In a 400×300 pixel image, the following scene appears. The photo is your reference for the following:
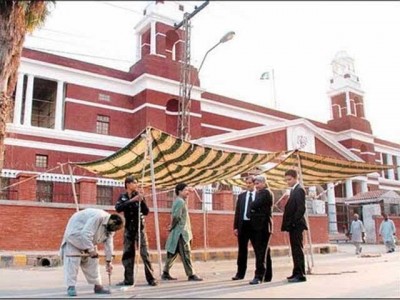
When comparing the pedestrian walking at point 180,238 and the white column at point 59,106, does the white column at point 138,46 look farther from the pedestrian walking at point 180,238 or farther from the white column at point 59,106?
the pedestrian walking at point 180,238

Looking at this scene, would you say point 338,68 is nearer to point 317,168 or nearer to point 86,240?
point 317,168

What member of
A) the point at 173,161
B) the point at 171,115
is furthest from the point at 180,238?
the point at 171,115

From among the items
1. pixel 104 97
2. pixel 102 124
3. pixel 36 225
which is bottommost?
pixel 36 225

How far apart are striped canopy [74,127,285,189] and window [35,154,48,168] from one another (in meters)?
14.0

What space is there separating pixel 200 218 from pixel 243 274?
27.5 feet

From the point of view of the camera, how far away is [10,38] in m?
8.30

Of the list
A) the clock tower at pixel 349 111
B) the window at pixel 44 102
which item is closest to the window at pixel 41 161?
the window at pixel 44 102

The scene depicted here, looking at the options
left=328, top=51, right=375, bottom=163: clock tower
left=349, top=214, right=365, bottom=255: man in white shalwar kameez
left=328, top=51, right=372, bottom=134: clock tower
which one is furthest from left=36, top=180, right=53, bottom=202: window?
left=328, top=51, right=372, bottom=134: clock tower

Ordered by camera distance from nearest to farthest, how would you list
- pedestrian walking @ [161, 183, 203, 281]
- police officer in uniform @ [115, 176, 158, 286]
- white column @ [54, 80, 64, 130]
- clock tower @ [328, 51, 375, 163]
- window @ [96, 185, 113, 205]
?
police officer in uniform @ [115, 176, 158, 286], pedestrian walking @ [161, 183, 203, 281], window @ [96, 185, 113, 205], white column @ [54, 80, 64, 130], clock tower @ [328, 51, 375, 163]

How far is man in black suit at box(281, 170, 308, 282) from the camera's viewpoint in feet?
27.0

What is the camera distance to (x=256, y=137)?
99.5 feet

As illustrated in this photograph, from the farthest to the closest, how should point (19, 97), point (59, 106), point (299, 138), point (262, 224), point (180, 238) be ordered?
point (299, 138)
point (59, 106)
point (19, 97)
point (180, 238)
point (262, 224)

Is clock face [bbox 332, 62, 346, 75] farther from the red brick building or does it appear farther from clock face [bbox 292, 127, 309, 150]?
clock face [bbox 292, 127, 309, 150]

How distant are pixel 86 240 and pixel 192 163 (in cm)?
499
